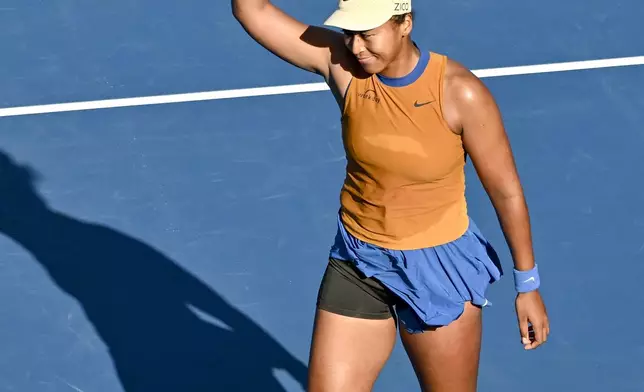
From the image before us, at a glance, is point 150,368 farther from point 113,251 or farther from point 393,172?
point 393,172

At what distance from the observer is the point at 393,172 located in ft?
15.6

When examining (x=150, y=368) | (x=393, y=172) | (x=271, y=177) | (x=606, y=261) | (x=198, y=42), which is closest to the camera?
(x=393, y=172)

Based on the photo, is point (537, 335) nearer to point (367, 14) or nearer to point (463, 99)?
point (463, 99)

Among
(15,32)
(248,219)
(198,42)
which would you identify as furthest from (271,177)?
(15,32)

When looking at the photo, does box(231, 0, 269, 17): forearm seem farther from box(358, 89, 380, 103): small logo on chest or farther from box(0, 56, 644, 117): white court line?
box(0, 56, 644, 117): white court line

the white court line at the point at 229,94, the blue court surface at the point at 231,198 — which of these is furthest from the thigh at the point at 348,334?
the white court line at the point at 229,94

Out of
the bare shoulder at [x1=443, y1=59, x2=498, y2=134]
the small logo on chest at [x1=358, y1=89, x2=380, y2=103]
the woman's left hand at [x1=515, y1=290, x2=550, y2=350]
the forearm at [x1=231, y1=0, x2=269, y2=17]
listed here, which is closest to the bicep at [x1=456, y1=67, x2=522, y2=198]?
the bare shoulder at [x1=443, y1=59, x2=498, y2=134]

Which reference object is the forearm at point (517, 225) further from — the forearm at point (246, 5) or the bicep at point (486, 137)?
Result: the forearm at point (246, 5)

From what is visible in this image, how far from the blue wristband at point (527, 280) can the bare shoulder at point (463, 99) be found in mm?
667

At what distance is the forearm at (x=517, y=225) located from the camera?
4.74 metres

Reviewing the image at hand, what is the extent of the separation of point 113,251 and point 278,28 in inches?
110

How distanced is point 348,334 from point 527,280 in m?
0.75

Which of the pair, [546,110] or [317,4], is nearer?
[546,110]

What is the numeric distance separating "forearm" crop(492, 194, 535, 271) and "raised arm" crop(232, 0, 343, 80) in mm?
873
